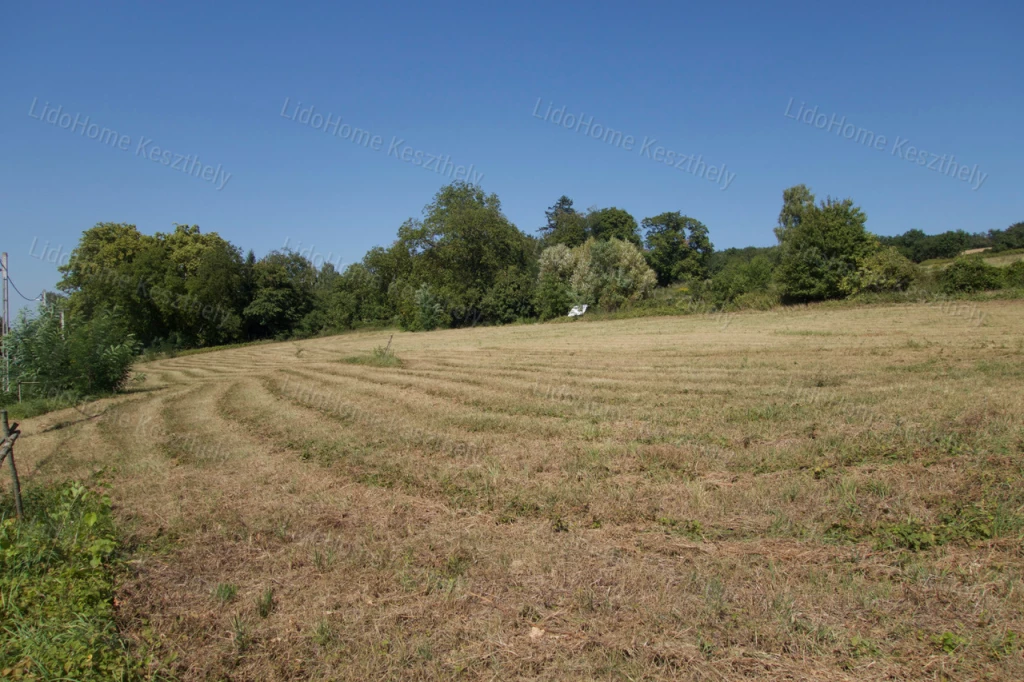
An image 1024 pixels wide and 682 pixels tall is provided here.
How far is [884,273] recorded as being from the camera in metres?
34.5

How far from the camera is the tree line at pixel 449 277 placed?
3731cm

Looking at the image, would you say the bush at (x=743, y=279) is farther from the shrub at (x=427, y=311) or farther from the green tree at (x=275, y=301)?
the green tree at (x=275, y=301)

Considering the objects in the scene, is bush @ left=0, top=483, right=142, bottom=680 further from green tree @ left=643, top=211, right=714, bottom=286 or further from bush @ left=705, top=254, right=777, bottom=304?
green tree @ left=643, top=211, right=714, bottom=286

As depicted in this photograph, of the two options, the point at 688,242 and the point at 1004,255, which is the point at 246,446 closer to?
the point at 1004,255

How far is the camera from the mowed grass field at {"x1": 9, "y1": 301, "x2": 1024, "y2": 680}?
334cm

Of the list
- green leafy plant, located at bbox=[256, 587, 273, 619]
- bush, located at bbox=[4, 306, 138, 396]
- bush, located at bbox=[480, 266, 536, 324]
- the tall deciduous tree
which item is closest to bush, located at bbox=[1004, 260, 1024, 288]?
bush, located at bbox=[480, 266, 536, 324]

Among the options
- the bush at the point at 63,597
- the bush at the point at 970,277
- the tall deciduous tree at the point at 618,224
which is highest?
the tall deciduous tree at the point at 618,224

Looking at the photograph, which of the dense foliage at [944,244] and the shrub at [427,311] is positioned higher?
the dense foliage at [944,244]

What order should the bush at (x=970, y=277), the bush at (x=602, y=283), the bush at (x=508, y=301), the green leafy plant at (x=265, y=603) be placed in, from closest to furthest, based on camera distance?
the green leafy plant at (x=265, y=603), the bush at (x=970, y=277), the bush at (x=602, y=283), the bush at (x=508, y=301)

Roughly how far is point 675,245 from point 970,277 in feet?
154

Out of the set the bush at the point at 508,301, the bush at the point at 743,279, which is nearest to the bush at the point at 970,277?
the bush at the point at 743,279

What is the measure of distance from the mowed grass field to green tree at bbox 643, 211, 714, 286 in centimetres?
6796

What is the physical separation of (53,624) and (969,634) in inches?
214

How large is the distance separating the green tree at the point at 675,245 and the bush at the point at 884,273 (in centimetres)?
4006
